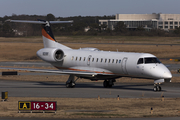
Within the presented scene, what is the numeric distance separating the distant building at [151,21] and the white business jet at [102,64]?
146m

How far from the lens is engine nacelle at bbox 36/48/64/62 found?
34562mm

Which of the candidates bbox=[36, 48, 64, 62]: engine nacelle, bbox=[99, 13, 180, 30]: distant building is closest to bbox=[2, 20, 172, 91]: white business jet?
bbox=[36, 48, 64, 62]: engine nacelle

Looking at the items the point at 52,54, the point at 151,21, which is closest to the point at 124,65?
the point at 52,54

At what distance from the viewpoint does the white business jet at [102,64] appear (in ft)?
93.0

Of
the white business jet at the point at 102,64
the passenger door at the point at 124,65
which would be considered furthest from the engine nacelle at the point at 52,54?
the passenger door at the point at 124,65

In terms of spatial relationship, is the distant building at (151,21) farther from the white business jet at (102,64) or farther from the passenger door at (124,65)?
the passenger door at (124,65)

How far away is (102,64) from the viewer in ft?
104

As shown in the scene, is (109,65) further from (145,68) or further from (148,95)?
(148,95)

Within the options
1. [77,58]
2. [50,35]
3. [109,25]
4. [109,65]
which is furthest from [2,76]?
[109,25]

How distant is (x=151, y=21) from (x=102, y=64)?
15278cm

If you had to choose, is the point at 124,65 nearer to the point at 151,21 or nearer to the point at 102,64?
the point at 102,64

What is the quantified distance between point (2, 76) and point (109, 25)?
15208 cm

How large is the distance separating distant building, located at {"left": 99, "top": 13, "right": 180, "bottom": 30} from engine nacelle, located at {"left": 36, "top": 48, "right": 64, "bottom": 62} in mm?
145954

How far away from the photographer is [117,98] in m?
24.5
